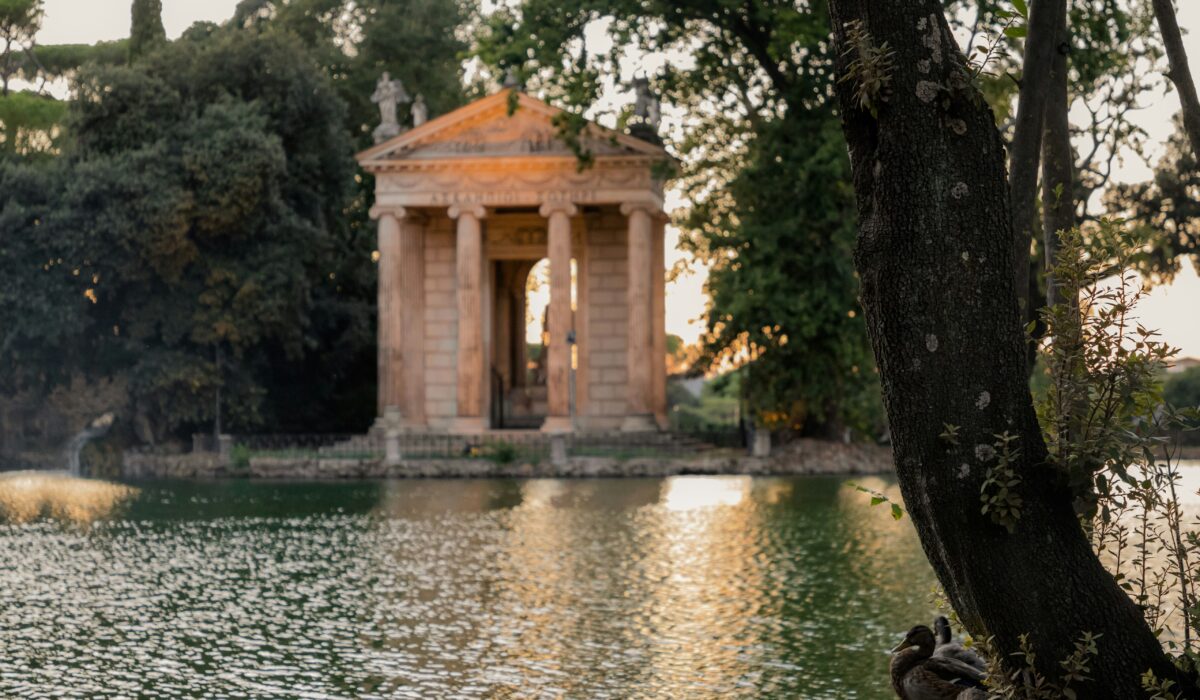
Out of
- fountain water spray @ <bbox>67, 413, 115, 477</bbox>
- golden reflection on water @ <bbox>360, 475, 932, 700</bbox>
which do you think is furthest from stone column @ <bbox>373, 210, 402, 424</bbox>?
golden reflection on water @ <bbox>360, 475, 932, 700</bbox>

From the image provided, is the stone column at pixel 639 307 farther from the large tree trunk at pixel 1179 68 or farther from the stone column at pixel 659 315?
the large tree trunk at pixel 1179 68

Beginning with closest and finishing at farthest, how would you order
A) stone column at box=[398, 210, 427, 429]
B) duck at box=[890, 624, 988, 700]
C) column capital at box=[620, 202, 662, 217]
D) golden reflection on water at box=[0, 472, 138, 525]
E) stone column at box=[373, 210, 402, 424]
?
duck at box=[890, 624, 988, 700]
golden reflection on water at box=[0, 472, 138, 525]
column capital at box=[620, 202, 662, 217]
stone column at box=[373, 210, 402, 424]
stone column at box=[398, 210, 427, 429]

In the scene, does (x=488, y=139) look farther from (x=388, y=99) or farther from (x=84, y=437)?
(x=84, y=437)

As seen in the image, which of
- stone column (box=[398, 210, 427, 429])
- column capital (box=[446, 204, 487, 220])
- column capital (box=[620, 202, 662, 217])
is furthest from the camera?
stone column (box=[398, 210, 427, 429])

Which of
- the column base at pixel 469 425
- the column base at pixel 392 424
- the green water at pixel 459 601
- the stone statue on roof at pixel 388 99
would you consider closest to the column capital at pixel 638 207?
the column base at pixel 469 425

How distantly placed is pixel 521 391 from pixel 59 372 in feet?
50.3

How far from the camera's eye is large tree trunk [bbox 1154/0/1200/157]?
26.7 ft

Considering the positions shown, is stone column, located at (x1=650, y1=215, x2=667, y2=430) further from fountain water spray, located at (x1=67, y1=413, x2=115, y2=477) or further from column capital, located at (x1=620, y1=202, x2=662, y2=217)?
fountain water spray, located at (x1=67, y1=413, x2=115, y2=477)

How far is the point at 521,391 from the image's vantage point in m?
57.6

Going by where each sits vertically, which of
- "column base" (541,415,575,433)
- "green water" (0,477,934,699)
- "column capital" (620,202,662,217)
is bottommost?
"green water" (0,477,934,699)

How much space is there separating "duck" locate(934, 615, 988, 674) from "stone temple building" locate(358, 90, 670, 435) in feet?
126

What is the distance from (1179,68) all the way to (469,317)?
1640 inches

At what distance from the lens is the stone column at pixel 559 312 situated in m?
48.2

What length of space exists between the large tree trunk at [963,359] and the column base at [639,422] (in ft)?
134
